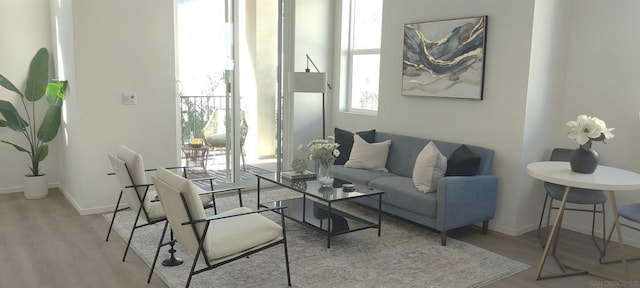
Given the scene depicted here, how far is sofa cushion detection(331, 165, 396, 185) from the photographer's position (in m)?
5.01

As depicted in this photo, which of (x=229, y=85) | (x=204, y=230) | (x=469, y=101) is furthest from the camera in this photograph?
(x=229, y=85)

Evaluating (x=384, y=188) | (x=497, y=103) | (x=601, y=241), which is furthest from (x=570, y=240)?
(x=384, y=188)

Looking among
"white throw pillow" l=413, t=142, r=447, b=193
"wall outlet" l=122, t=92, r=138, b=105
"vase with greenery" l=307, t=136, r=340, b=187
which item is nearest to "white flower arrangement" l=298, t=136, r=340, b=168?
"vase with greenery" l=307, t=136, r=340, b=187

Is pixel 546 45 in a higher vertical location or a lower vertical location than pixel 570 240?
higher

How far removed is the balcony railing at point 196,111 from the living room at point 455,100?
0.40 metres

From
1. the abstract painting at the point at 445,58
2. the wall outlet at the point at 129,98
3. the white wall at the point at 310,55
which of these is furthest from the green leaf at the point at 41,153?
the abstract painting at the point at 445,58

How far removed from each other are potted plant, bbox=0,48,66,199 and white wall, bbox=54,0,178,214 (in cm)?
30

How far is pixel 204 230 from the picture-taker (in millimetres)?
2791

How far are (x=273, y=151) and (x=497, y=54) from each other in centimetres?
319

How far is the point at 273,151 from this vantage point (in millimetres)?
6551

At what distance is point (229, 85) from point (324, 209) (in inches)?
85.9

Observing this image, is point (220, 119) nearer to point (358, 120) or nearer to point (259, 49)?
point (259, 49)

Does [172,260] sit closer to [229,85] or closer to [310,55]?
[229,85]

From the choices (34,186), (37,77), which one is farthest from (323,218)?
(37,77)
